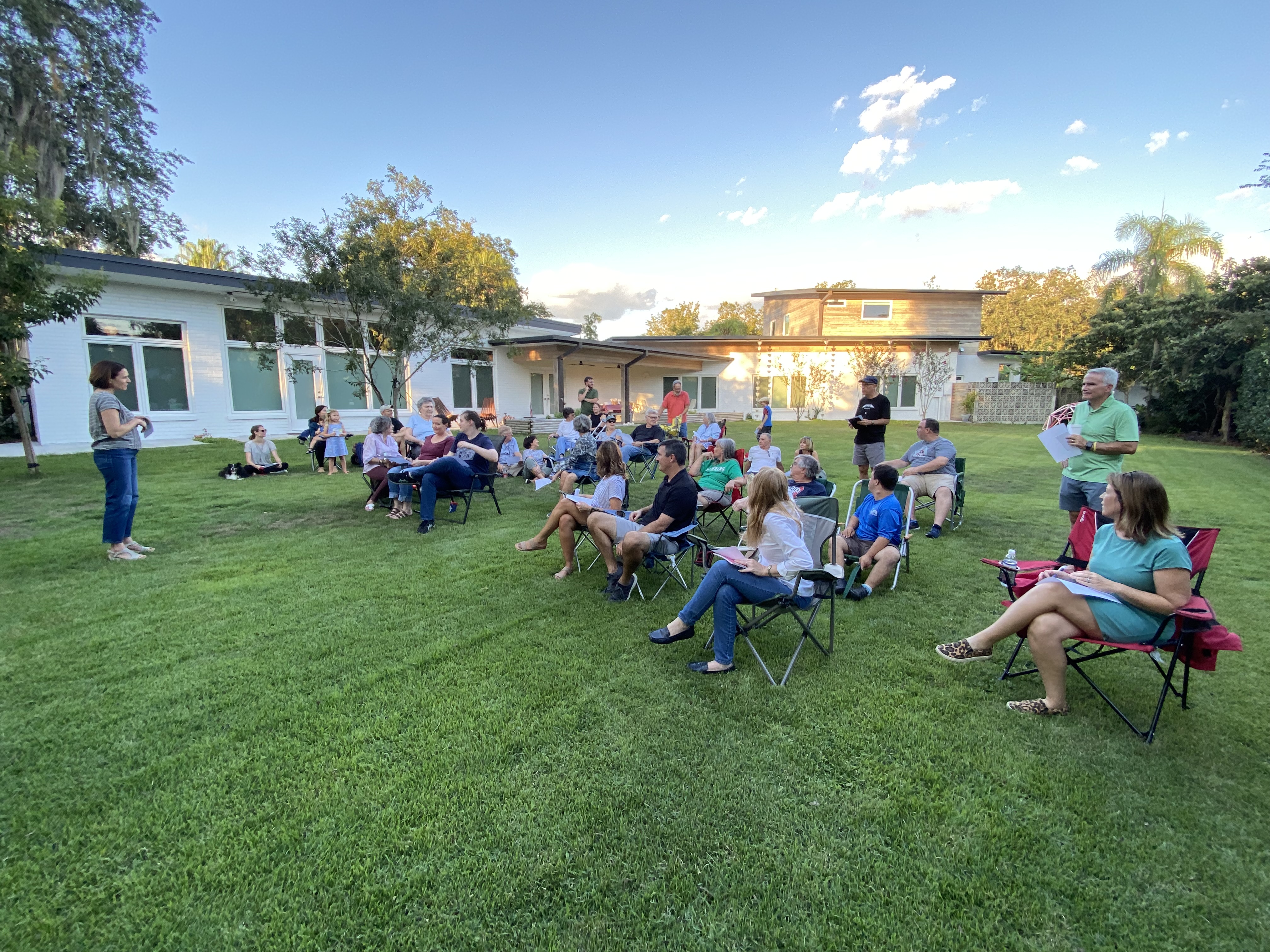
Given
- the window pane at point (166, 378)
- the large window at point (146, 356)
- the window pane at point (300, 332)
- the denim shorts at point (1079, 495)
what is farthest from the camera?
the window pane at point (300, 332)

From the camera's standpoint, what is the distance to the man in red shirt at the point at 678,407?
37.5 feet

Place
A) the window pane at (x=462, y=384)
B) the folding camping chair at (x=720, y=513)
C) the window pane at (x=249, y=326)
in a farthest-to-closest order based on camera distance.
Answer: the window pane at (x=462, y=384) < the window pane at (x=249, y=326) < the folding camping chair at (x=720, y=513)

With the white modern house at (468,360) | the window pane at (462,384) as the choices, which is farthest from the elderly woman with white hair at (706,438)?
the window pane at (462,384)

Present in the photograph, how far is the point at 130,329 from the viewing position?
12117 millimetres

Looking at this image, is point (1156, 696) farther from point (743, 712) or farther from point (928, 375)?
point (928, 375)

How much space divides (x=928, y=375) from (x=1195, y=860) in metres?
25.9

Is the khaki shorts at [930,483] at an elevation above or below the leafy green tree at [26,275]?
below

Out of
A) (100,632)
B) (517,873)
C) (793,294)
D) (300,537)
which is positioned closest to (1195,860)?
(517,873)

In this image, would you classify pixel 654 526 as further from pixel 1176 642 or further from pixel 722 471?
pixel 1176 642

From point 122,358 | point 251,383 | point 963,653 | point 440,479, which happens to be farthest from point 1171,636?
point 251,383

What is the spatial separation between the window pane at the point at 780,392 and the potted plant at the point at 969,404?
7.52 meters

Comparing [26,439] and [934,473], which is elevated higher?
[26,439]

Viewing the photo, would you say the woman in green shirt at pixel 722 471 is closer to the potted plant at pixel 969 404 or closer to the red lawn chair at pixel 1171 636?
the red lawn chair at pixel 1171 636

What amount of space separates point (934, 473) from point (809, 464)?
180 cm
